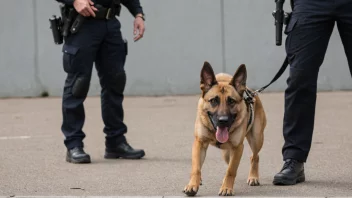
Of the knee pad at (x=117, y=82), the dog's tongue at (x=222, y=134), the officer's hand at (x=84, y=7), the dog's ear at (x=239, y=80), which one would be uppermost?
the officer's hand at (x=84, y=7)

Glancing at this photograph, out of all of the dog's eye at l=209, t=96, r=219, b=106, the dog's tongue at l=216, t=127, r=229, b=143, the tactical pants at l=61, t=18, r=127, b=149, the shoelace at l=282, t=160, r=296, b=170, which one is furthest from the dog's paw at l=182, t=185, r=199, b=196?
the tactical pants at l=61, t=18, r=127, b=149

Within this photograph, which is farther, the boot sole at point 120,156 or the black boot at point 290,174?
the boot sole at point 120,156

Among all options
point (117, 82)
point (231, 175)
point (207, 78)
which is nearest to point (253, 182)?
point (231, 175)

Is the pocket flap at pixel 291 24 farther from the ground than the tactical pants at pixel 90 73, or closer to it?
farther from the ground

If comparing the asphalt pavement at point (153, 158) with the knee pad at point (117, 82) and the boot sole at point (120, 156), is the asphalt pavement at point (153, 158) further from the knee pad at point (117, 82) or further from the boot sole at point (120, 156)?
the knee pad at point (117, 82)

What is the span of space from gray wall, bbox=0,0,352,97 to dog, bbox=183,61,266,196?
6241 millimetres

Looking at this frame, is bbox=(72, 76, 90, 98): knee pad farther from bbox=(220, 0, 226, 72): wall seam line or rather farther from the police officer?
bbox=(220, 0, 226, 72): wall seam line

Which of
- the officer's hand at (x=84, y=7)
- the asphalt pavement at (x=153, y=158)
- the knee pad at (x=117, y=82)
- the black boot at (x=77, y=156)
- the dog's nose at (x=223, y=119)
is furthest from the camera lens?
the knee pad at (x=117, y=82)

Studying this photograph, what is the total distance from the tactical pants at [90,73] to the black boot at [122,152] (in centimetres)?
6

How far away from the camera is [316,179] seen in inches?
259

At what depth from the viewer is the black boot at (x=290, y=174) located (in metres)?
6.34

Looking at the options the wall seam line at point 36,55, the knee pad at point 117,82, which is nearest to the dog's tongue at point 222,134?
the knee pad at point 117,82

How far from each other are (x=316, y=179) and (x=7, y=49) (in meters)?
6.96

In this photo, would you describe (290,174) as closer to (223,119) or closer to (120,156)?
(223,119)
